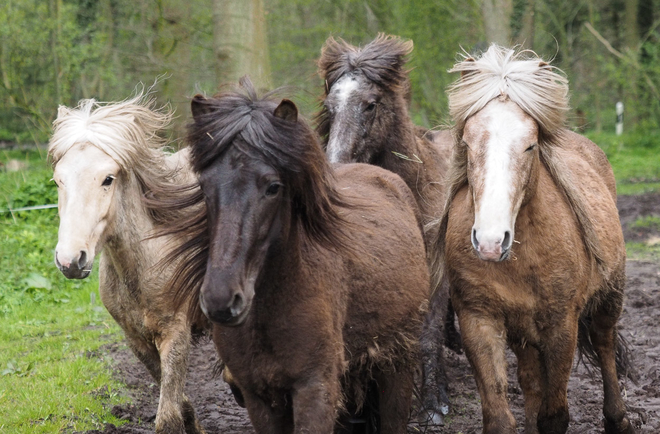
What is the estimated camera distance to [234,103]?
3.42 metres

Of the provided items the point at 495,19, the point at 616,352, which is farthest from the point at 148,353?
the point at 495,19

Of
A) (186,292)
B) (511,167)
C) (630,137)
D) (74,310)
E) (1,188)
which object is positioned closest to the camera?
(186,292)

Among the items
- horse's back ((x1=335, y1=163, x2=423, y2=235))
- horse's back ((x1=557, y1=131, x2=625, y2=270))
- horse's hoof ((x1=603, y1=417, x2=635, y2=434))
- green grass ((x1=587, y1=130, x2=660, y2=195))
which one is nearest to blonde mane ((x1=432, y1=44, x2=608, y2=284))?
horse's back ((x1=557, y1=131, x2=625, y2=270))

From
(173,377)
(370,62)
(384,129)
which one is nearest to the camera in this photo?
(173,377)

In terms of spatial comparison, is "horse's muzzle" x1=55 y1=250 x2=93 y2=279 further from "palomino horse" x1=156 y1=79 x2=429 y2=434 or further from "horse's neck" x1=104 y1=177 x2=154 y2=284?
"palomino horse" x1=156 y1=79 x2=429 y2=434

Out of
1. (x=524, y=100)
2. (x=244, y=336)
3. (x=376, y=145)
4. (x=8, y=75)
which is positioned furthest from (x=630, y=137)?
(x=244, y=336)

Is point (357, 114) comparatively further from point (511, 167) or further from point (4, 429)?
point (4, 429)

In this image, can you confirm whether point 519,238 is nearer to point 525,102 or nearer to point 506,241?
point 506,241

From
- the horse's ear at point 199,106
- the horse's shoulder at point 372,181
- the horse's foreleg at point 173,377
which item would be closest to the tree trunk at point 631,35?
the horse's shoulder at point 372,181

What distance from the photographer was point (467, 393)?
6199 millimetres

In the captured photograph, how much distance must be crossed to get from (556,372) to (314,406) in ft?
5.15

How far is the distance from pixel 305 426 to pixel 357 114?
10.9ft

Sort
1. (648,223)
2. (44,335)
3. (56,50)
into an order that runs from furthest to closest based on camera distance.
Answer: (56,50)
(648,223)
(44,335)

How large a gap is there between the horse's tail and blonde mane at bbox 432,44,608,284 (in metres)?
0.91
